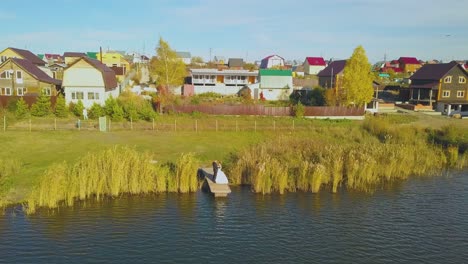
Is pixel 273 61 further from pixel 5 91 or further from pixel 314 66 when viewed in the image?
pixel 5 91

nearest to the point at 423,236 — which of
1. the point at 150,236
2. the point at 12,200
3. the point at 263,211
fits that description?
the point at 263,211

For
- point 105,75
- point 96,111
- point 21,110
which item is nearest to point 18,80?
point 21,110

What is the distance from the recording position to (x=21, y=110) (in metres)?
41.6

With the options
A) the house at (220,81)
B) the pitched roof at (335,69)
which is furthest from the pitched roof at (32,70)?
the pitched roof at (335,69)

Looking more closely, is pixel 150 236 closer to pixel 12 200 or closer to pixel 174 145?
pixel 12 200

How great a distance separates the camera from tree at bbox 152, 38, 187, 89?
60.7m

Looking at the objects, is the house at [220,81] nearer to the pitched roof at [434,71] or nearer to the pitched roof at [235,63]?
the pitched roof at [434,71]

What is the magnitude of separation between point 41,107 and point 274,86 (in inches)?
1455

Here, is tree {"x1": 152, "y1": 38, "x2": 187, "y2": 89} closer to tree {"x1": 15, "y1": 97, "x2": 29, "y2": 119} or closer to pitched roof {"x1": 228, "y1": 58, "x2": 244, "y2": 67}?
tree {"x1": 15, "y1": 97, "x2": 29, "y2": 119}

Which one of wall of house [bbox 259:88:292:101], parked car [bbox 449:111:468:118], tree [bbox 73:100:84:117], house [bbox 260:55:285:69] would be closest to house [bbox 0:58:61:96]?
tree [bbox 73:100:84:117]

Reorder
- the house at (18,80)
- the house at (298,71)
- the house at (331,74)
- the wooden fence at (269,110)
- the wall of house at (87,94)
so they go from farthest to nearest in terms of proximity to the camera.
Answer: the house at (298,71) < the house at (331,74) < the house at (18,80) < the wooden fence at (269,110) < the wall of house at (87,94)

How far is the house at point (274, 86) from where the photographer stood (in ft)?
217

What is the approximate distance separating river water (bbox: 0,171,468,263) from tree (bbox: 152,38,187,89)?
41762mm

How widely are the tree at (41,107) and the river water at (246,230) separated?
2668 centimetres
